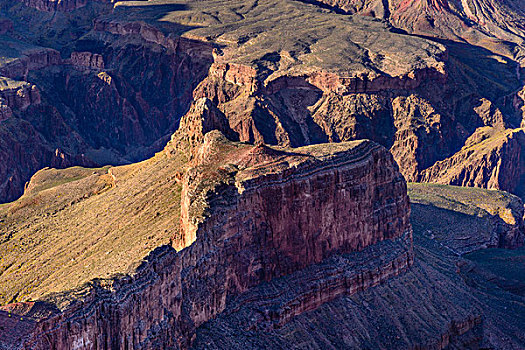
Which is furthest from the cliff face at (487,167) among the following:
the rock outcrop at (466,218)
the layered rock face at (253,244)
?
the layered rock face at (253,244)

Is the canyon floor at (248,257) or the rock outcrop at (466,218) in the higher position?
the canyon floor at (248,257)

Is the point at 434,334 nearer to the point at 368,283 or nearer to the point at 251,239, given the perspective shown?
the point at 368,283

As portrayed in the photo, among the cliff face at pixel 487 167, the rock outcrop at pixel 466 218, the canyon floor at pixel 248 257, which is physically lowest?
the cliff face at pixel 487 167

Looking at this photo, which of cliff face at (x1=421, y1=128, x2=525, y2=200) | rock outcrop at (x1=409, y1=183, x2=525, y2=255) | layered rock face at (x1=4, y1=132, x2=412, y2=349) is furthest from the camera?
cliff face at (x1=421, y1=128, x2=525, y2=200)

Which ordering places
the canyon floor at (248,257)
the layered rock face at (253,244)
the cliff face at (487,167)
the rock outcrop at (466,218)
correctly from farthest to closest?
the cliff face at (487,167) → the rock outcrop at (466,218) → the canyon floor at (248,257) → the layered rock face at (253,244)

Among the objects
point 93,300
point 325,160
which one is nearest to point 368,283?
point 325,160

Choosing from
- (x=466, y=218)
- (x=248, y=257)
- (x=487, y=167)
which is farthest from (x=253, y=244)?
(x=487, y=167)

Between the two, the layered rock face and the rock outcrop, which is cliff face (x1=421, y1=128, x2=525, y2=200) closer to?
the rock outcrop

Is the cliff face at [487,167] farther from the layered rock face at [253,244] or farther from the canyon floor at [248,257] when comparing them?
the layered rock face at [253,244]

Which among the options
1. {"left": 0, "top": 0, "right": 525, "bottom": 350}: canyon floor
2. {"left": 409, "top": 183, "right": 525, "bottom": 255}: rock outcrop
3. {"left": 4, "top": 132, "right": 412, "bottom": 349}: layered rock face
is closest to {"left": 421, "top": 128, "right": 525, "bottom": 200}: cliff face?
{"left": 409, "top": 183, "right": 525, "bottom": 255}: rock outcrop

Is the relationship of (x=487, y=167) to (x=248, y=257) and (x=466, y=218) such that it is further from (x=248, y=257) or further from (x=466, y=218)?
(x=248, y=257)
